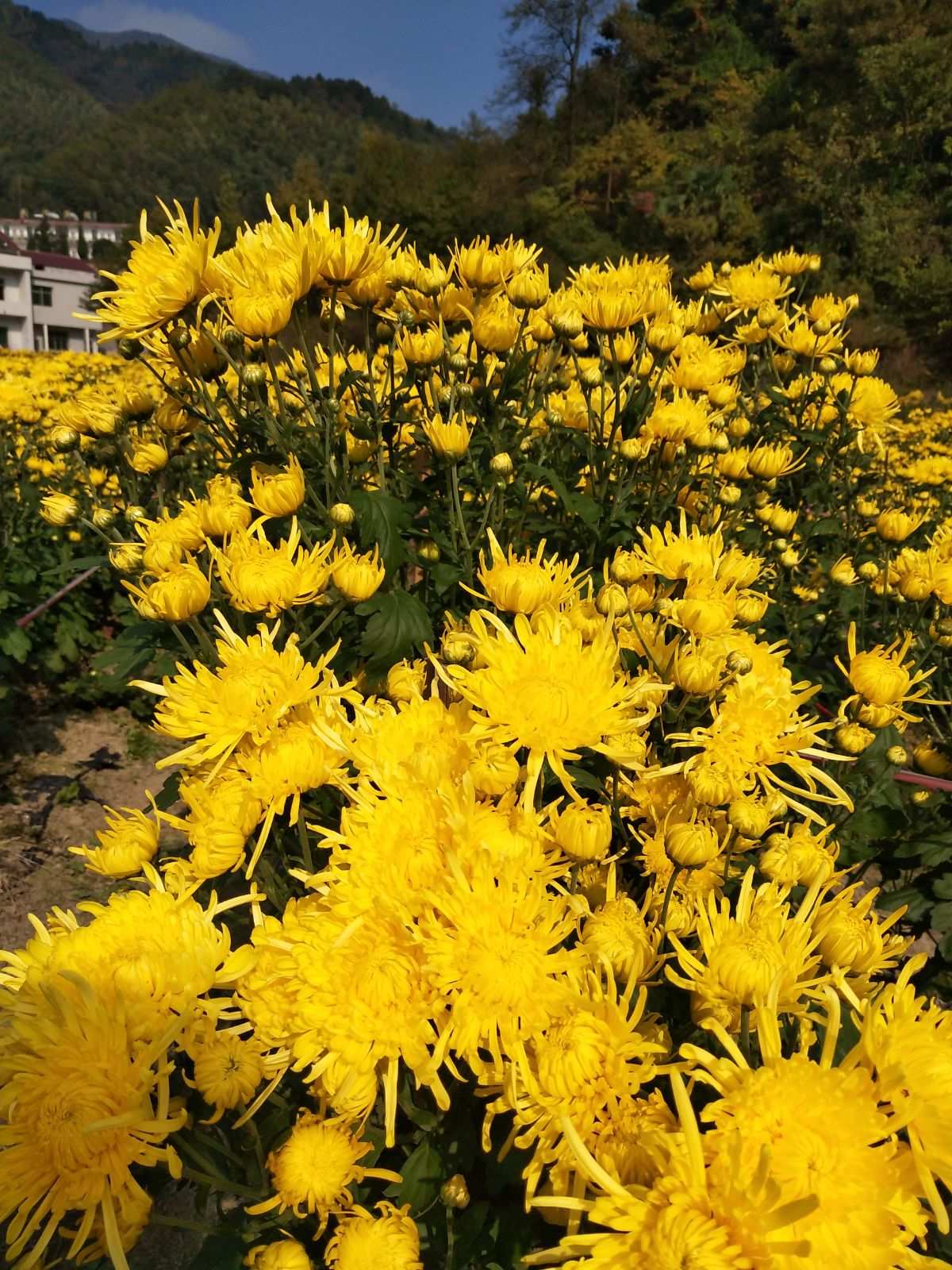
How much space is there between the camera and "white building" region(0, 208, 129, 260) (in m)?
81.7

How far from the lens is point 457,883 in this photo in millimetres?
1066

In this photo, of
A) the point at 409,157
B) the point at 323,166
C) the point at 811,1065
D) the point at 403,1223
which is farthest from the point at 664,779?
the point at 323,166

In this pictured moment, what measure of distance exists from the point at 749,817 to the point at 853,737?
0.54 m

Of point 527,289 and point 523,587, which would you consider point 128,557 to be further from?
point 527,289

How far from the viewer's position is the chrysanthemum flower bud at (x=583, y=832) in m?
1.19

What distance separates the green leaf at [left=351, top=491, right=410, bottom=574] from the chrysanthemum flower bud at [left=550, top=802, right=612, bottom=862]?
3.18ft

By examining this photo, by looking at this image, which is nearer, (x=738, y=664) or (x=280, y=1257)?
(x=280, y=1257)

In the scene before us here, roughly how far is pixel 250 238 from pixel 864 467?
3271 mm

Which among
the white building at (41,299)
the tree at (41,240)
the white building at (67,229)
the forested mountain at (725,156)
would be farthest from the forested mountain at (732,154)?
the white building at (67,229)

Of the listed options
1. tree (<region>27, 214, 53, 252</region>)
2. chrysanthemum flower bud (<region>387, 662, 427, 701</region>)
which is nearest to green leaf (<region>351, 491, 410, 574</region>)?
chrysanthemum flower bud (<region>387, 662, 427, 701</region>)

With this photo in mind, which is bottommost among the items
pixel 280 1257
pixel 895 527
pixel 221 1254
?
pixel 221 1254

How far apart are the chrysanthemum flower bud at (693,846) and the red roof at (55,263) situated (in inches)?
2354

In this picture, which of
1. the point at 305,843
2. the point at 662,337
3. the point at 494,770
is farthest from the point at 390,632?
the point at 662,337

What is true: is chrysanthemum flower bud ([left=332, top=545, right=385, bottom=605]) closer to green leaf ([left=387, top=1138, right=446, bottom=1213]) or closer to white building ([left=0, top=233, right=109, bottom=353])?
green leaf ([left=387, top=1138, right=446, bottom=1213])
